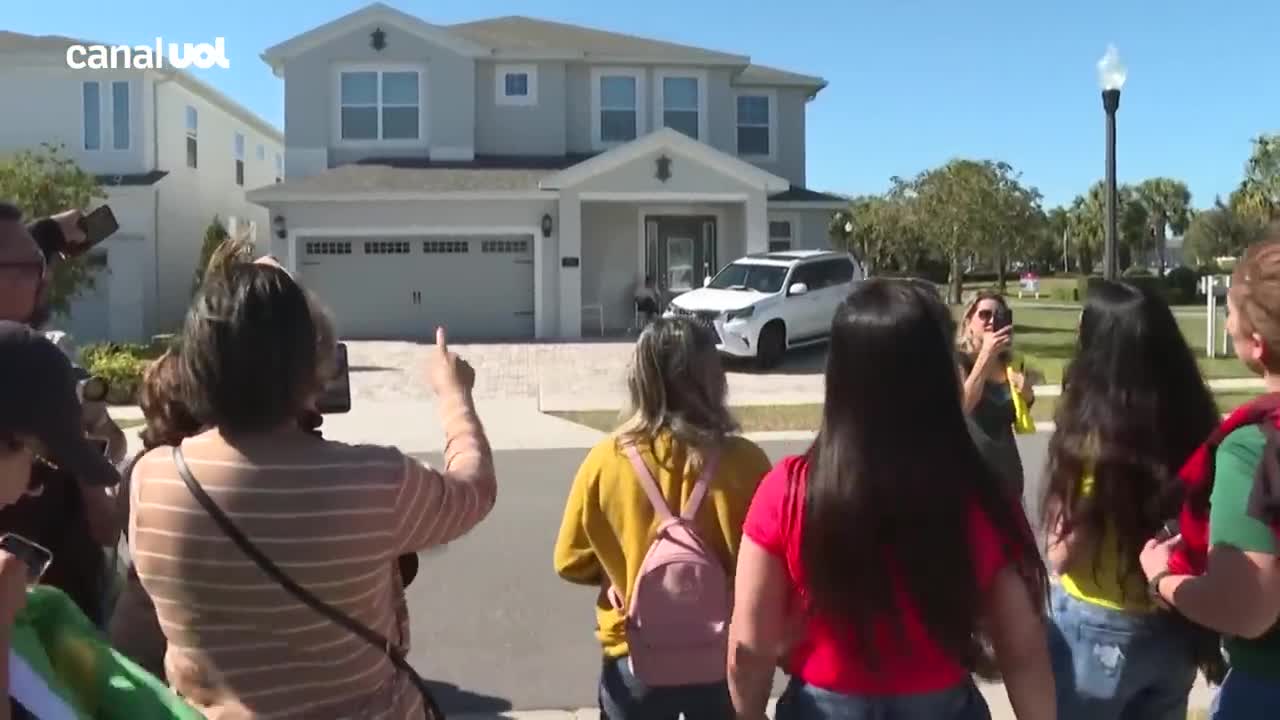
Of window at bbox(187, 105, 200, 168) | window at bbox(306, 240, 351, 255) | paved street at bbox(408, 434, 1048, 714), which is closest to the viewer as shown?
paved street at bbox(408, 434, 1048, 714)

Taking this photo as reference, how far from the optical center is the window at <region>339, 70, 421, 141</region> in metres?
27.5

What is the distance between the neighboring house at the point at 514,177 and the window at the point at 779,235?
36 mm

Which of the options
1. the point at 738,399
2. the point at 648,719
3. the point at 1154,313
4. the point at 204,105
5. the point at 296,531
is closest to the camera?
the point at 296,531

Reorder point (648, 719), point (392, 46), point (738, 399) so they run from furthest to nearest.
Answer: point (392, 46) → point (738, 399) → point (648, 719)

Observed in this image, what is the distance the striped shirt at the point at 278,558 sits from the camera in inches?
91.0

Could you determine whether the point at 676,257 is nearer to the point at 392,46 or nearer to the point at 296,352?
the point at 392,46

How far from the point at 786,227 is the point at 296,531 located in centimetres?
2668

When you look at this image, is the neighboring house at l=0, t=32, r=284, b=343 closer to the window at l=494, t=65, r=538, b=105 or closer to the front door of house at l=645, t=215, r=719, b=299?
the window at l=494, t=65, r=538, b=105

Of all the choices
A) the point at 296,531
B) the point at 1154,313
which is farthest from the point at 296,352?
the point at 1154,313

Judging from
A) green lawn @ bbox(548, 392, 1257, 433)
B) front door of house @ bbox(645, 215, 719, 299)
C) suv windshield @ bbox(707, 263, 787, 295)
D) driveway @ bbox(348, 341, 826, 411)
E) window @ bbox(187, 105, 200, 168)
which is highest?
window @ bbox(187, 105, 200, 168)

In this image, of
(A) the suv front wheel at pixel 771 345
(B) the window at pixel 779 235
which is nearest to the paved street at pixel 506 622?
(A) the suv front wheel at pixel 771 345

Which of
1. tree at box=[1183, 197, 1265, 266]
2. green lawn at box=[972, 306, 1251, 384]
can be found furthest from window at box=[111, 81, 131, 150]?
tree at box=[1183, 197, 1265, 266]

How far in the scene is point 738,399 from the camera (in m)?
18.1

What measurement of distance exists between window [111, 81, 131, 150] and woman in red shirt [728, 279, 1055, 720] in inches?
1101
